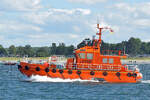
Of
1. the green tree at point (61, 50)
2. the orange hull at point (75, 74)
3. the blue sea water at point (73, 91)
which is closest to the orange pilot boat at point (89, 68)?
the orange hull at point (75, 74)

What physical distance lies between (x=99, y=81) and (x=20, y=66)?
9357mm

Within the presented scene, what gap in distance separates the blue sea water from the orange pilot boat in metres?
1.04

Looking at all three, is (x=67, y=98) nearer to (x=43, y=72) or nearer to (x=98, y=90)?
(x=98, y=90)

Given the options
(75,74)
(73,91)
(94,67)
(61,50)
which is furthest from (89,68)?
(61,50)

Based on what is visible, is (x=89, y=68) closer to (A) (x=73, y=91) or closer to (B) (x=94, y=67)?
(B) (x=94, y=67)

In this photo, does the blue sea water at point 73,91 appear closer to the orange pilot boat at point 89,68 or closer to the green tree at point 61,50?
the orange pilot boat at point 89,68

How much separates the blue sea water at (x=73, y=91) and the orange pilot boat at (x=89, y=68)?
104 centimetres

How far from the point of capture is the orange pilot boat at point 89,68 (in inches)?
1919

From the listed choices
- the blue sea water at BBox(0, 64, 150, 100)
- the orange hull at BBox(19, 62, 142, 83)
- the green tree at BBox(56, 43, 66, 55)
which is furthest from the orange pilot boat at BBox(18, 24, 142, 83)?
the green tree at BBox(56, 43, 66, 55)

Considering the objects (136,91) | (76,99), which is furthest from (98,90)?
(76,99)

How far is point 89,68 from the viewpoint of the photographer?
1955 inches

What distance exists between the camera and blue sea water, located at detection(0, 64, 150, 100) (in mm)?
38969

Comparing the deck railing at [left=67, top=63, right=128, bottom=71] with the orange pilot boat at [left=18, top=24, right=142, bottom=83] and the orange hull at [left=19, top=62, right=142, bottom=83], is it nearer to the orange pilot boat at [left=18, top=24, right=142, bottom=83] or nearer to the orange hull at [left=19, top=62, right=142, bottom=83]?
the orange pilot boat at [left=18, top=24, right=142, bottom=83]

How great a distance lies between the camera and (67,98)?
3816 centimetres
